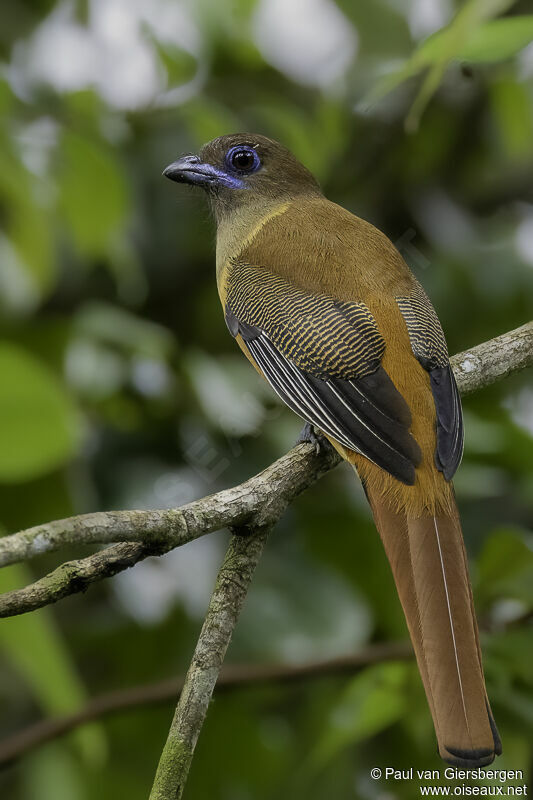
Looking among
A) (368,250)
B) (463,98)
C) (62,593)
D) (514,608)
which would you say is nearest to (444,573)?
(514,608)

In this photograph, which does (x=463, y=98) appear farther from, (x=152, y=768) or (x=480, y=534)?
(x=152, y=768)

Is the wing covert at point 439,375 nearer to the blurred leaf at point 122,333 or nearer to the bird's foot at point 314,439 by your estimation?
the bird's foot at point 314,439

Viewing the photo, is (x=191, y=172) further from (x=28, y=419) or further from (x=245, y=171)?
(x=28, y=419)

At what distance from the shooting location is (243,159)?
3943 mm

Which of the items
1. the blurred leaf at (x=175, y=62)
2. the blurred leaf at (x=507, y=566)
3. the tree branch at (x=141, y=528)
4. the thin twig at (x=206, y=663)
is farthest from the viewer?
the blurred leaf at (x=175, y=62)

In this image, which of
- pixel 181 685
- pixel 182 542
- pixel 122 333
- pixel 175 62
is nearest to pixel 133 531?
pixel 182 542

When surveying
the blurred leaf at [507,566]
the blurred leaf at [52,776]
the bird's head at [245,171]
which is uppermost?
the bird's head at [245,171]

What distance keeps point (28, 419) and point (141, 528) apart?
744mm

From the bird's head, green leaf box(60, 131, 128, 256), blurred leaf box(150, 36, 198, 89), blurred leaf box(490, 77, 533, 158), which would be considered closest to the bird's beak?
the bird's head

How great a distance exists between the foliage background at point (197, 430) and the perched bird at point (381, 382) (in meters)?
0.26

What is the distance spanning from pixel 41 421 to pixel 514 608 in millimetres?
1455

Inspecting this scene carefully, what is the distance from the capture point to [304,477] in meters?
2.41

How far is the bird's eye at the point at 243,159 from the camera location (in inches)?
154

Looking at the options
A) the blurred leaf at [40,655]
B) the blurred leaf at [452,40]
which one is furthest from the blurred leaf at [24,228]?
the blurred leaf at [452,40]
